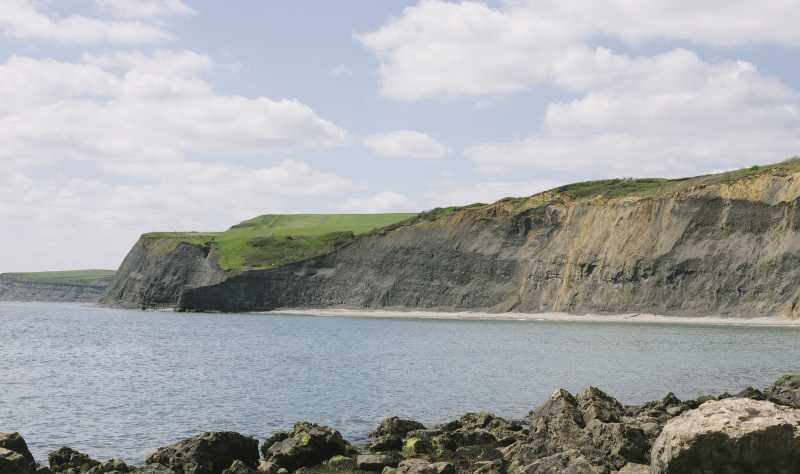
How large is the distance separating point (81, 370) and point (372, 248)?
221 feet

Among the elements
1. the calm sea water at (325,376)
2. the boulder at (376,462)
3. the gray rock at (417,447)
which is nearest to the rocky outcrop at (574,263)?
the calm sea water at (325,376)

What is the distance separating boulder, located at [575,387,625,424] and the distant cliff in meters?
51.6

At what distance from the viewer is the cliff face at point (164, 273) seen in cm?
10881

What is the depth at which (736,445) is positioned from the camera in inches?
372

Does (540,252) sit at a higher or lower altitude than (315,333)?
higher

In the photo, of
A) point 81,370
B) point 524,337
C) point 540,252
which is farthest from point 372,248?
point 81,370

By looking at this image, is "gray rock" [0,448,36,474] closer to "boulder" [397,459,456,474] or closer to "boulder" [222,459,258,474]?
"boulder" [222,459,258,474]

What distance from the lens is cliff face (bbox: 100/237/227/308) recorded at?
108812 mm

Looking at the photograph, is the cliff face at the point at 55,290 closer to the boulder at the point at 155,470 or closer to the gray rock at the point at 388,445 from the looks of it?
the gray rock at the point at 388,445

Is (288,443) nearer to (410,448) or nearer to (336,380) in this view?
(410,448)

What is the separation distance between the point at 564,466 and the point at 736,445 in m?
3.00

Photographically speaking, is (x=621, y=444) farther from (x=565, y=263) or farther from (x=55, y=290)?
(x=55, y=290)

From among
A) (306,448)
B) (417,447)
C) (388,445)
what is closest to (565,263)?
(388,445)

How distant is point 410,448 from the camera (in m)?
16.7
